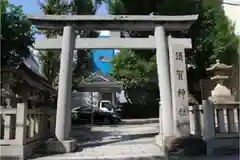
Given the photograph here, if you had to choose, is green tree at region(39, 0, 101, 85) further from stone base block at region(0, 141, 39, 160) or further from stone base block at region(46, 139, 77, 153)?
stone base block at region(0, 141, 39, 160)

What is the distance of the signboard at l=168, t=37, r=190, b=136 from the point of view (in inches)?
339

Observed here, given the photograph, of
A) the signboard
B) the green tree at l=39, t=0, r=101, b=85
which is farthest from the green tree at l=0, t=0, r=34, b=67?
the signboard

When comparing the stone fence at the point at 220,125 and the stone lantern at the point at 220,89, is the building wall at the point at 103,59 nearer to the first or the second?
the stone lantern at the point at 220,89

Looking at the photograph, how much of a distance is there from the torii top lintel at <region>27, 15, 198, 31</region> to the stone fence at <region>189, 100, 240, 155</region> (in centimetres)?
321

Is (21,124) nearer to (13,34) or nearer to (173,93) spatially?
(173,93)

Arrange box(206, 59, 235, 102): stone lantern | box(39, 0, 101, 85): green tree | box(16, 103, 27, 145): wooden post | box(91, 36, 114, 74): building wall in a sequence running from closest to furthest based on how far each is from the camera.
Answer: box(16, 103, 27, 145): wooden post
box(206, 59, 235, 102): stone lantern
box(39, 0, 101, 85): green tree
box(91, 36, 114, 74): building wall

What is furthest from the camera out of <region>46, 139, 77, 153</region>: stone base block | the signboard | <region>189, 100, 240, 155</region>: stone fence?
the signboard

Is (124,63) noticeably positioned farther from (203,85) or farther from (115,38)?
(115,38)

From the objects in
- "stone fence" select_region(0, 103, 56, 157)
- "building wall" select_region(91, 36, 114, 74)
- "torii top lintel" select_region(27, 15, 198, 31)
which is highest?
"building wall" select_region(91, 36, 114, 74)

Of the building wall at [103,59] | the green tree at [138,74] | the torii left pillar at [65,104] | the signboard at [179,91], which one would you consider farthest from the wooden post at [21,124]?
the building wall at [103,59]

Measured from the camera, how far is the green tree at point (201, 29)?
45.9 feet

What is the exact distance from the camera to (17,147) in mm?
7559

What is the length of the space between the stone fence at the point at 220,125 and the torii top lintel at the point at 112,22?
321cm

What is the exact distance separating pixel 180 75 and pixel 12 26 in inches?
403
